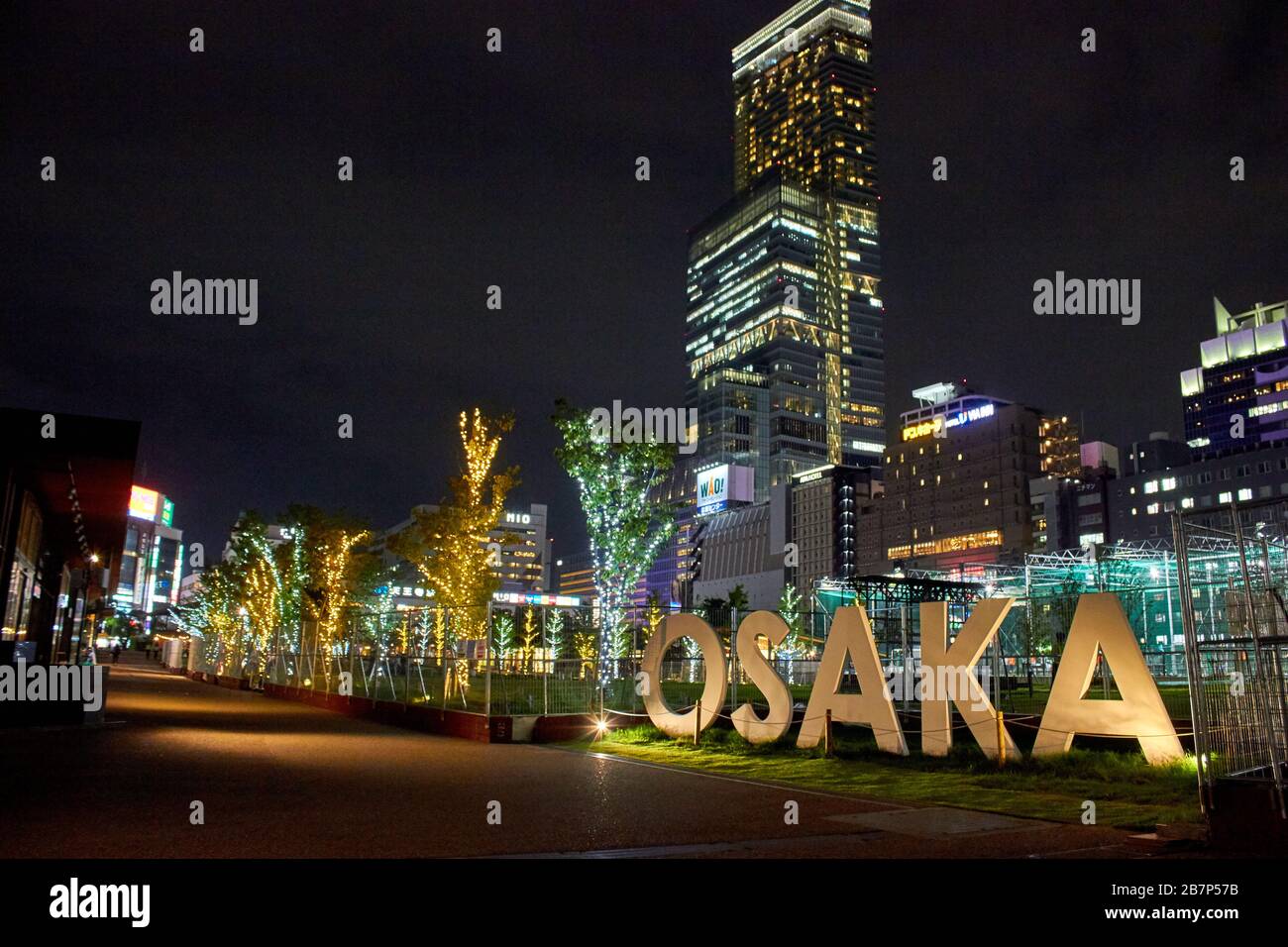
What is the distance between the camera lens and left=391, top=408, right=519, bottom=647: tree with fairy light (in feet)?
107

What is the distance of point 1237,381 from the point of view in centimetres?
14300

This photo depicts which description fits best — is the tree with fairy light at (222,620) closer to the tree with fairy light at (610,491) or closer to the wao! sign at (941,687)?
the tree with fairy light at (610,491)

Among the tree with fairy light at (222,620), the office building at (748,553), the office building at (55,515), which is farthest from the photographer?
the office building at (748,553)

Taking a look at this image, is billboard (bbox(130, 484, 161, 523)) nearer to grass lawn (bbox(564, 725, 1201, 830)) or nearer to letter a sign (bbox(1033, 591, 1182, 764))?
grass lawn (bbox(564, 725, 1201, 830))

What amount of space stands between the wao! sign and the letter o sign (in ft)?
0.08

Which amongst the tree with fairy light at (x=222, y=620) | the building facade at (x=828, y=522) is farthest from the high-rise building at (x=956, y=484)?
the tree with fairy light at (x=222, y=620)

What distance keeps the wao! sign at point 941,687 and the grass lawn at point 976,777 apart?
390mm

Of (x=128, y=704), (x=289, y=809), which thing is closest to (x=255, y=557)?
(x=128, y=704)

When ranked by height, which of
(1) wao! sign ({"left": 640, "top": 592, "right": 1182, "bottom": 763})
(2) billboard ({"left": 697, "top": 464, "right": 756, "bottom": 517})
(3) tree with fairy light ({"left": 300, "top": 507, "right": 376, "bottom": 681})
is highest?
(2) billboard ({"left": 697, "top": 464, "right": 756, "bottom": 517})

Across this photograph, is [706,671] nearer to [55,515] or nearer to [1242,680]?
[1242,680]

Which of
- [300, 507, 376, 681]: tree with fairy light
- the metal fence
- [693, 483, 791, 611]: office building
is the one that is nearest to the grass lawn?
the metal fence

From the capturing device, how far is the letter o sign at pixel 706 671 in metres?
19.7
